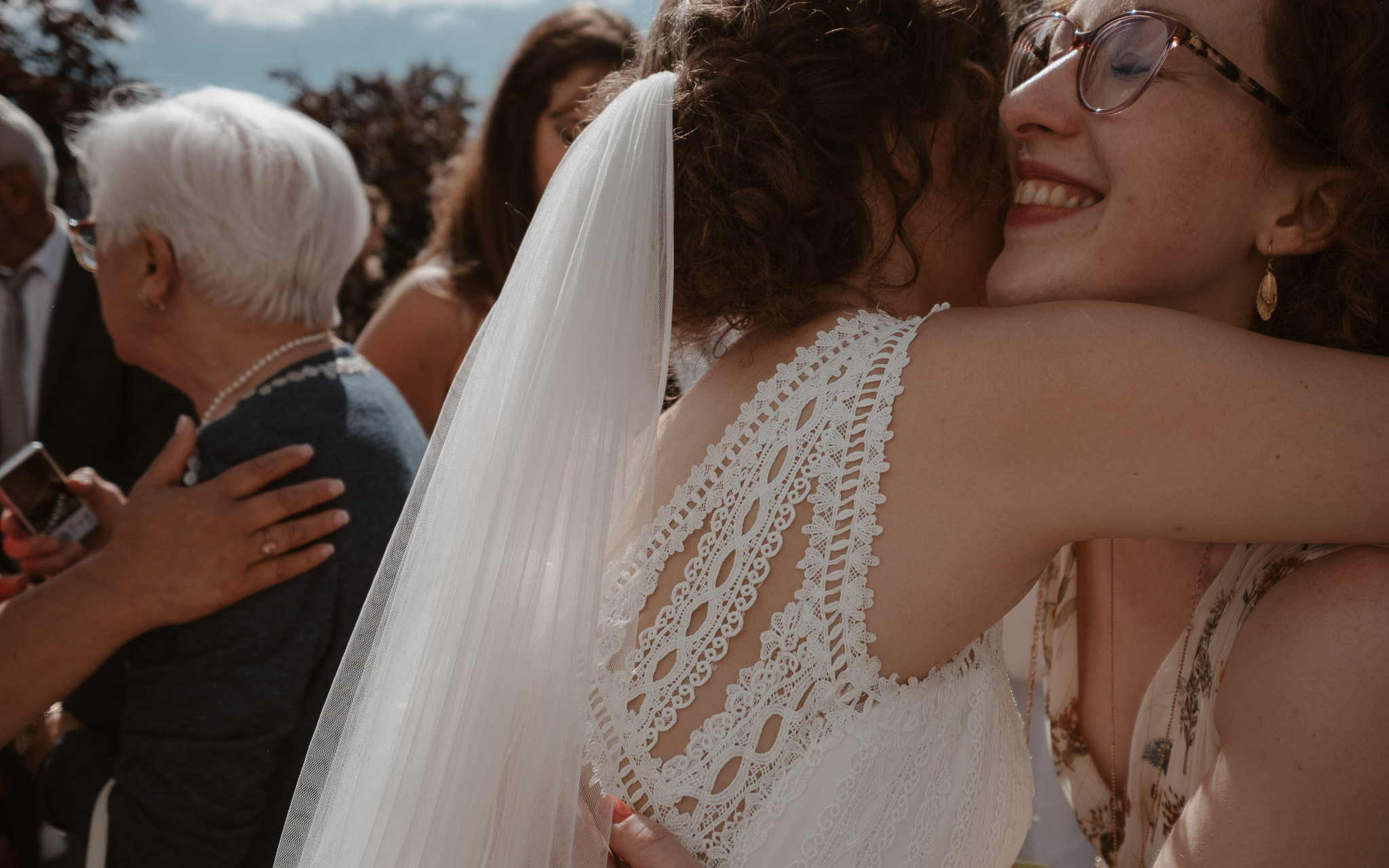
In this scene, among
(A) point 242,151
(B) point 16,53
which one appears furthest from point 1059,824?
(B) point 16,53

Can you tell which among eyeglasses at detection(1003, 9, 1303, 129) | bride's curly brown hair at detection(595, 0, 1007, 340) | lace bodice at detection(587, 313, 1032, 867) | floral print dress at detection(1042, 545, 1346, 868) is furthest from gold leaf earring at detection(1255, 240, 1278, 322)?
lace bodice at detection(587, 313, 1032, 867)

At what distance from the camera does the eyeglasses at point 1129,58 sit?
1537 mm

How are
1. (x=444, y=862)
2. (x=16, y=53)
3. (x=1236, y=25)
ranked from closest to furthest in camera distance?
(x=444, y=862), (x=1236, y=25), (x=16, y=53)

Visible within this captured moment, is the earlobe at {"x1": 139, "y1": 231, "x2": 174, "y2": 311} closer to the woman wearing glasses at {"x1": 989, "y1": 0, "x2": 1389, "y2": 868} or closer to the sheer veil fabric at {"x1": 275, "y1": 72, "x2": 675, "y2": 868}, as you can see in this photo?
the sheer veil fabric at {"x1": 275, "y1": 72, "x2": 675, "y2": 868}

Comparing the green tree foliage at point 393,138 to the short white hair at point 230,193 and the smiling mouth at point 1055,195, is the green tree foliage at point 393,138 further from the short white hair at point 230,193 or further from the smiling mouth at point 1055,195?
the smiling mouth at point 1055,195

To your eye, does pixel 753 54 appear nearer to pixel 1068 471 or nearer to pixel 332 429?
pixel 1068 471

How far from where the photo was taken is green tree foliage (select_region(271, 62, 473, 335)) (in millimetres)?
9859

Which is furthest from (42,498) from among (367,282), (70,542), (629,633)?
(367,282)

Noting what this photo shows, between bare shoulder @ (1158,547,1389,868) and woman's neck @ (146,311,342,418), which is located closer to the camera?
bare shoulder @ (1158,547,1389,868)

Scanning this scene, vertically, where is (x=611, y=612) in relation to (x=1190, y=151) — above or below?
below

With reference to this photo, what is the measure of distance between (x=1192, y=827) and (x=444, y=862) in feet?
3.70

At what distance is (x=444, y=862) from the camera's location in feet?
4.67

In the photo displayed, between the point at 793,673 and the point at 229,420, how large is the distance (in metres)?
1.62

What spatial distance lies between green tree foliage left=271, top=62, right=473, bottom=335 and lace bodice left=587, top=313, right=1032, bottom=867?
883 cm
